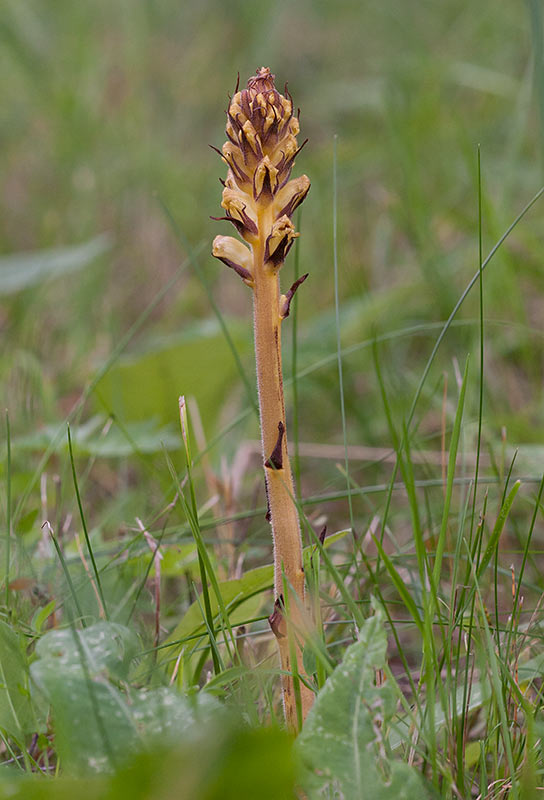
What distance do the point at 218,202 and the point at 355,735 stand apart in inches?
148

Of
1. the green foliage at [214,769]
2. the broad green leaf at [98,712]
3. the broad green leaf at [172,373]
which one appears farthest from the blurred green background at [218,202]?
the green foliage at [214,769]

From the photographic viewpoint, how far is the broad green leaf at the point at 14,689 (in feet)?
3.50

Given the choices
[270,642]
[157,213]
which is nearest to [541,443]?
[270,642]

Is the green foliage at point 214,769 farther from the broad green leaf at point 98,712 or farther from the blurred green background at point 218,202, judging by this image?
the blurred green background at point 218,202

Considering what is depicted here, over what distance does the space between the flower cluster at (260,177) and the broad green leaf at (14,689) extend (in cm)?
56

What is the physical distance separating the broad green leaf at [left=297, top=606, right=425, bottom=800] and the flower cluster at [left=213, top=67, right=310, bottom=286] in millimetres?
449

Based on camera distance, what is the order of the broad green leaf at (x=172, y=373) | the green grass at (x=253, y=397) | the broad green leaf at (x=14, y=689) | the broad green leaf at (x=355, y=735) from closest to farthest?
1. the broad green leaf at (x=355, y=735)
2. the green grass at (x=253, y=397)
3. the broad green leaf at (x=14, y=689)
4. the broad green leaf at (x=172, y=373)

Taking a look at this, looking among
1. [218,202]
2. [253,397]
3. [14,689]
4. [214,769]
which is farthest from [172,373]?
[218,202]

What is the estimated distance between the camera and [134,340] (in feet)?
11.8

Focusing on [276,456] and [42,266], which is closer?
[276,456]

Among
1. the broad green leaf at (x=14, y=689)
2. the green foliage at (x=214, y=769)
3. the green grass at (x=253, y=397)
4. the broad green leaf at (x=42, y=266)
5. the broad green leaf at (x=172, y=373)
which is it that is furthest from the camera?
the broad green leaf at (x=42, y=266)

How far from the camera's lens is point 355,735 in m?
0.85

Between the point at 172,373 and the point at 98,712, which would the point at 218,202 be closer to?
the point at 172,373

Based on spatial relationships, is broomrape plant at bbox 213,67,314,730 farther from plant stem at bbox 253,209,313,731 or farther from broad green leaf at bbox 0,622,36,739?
broad green leaf at bbox 0,622,36,739
